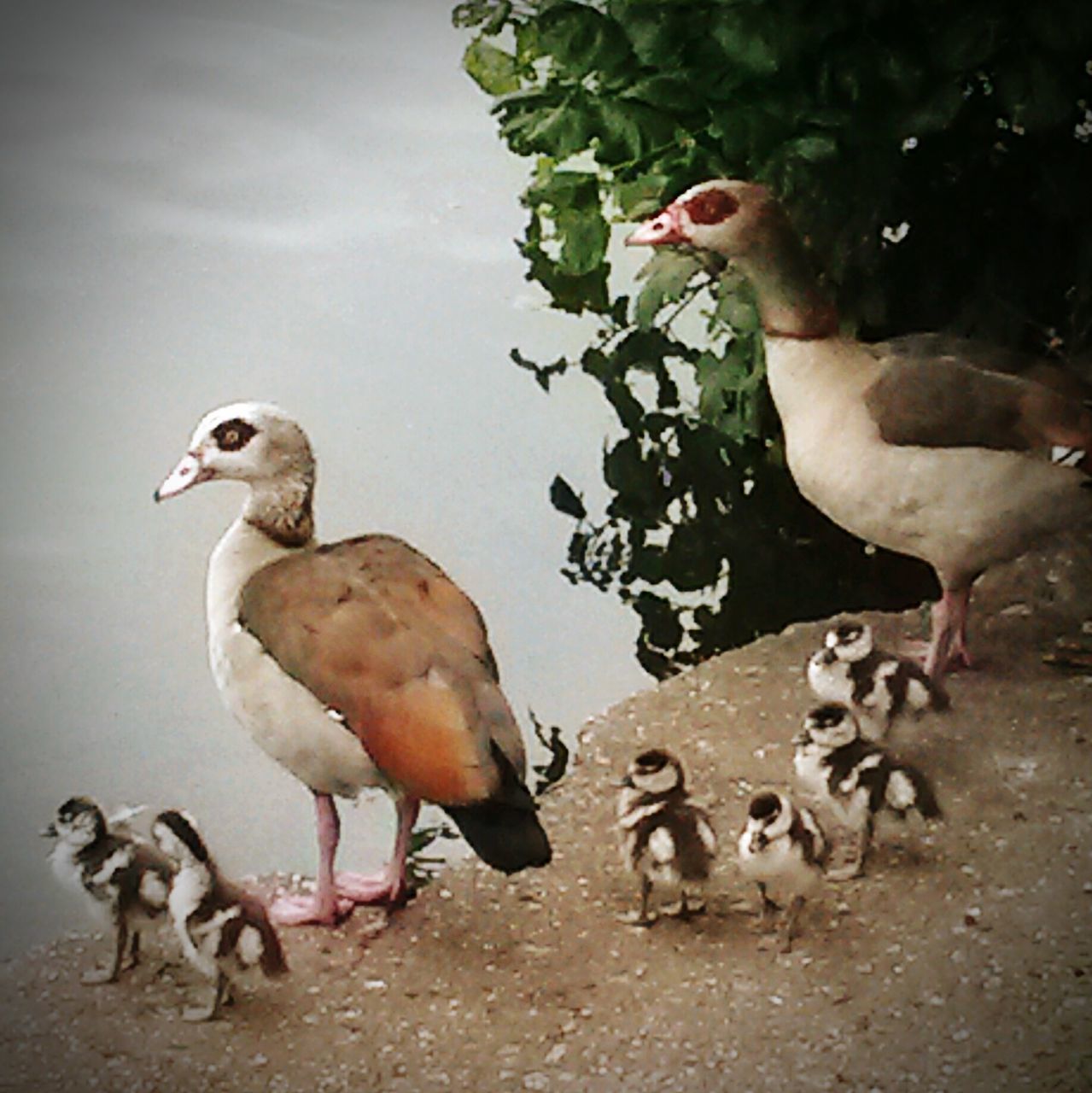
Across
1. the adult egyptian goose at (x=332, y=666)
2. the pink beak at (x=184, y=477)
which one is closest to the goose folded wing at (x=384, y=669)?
the adult egyptian goose at (x=332, y=666)

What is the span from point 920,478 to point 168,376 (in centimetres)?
82

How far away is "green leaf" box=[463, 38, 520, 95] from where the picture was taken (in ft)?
6.21

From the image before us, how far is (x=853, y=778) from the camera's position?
6.28 ft

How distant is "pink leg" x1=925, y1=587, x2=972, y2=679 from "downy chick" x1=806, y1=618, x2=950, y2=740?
27 mm

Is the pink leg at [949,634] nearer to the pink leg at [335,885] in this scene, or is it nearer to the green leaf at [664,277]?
the green leaf at [664,277]

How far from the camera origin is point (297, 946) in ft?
5.81

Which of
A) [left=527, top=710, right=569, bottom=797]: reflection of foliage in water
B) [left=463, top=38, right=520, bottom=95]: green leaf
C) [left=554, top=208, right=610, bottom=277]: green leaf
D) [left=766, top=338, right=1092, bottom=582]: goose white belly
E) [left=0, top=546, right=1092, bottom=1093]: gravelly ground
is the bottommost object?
[left=0, top=546, right=1092, bottom=1093]: gravelly ground

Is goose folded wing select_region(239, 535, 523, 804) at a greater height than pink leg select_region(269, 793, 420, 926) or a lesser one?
greater

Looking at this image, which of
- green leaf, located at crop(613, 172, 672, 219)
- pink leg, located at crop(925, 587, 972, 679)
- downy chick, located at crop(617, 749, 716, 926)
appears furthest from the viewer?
pink leg, located at crop(925, 587, 972, 679)

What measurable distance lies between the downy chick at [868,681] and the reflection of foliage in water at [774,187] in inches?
2.3

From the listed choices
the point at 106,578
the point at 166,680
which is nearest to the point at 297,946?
the point at 166,680

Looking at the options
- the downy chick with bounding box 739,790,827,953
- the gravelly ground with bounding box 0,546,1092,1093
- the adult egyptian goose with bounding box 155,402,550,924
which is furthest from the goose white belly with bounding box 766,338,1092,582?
the adult egyptian goose with bounding box 155,402,550,924

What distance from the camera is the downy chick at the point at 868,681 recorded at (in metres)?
1.99

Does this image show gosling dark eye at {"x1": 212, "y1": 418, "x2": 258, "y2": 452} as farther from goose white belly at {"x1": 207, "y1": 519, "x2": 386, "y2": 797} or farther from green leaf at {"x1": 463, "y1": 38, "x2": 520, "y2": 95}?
green leaf at {"x1": 463, "y1": 38, "x2": 520, "y2": 95}
